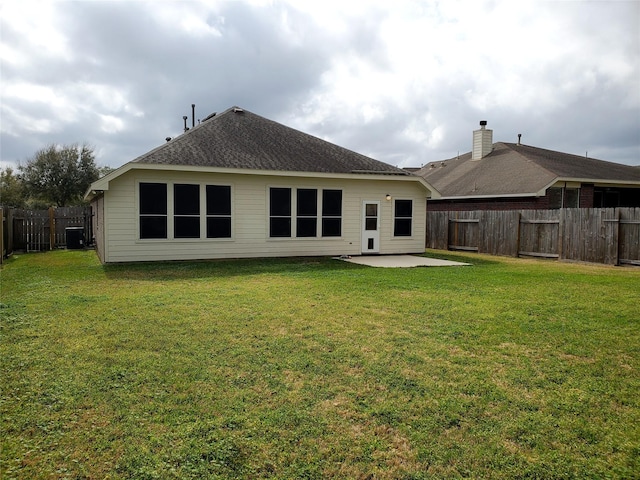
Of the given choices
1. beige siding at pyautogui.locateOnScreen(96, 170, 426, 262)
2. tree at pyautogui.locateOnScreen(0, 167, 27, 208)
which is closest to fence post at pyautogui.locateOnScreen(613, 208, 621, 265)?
beige siding at pyautogui.locateOnScreen(96, 170, 426, 262)

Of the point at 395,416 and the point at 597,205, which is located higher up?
the point at 597,205

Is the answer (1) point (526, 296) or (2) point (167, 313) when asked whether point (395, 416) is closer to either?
(2) point (167, 313)

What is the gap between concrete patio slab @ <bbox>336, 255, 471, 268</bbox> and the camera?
497 inches

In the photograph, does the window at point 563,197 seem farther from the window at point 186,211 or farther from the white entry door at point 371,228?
the window at point 186,211

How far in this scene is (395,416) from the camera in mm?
3207

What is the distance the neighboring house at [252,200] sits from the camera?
1262 cm

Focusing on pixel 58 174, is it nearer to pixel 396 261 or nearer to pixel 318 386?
pixel 396 261

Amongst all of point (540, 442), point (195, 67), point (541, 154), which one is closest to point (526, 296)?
point (540, 442)

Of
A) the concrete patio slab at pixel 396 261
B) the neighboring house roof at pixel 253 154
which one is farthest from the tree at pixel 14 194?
the concrete patio slab at pixel 396 261

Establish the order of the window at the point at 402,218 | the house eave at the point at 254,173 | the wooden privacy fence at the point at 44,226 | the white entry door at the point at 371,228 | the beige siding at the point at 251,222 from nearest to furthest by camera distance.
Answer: the house eave at the point at 254,173
the beige siding at the point at 251,222
the white entry door at the point at 371,228
the window at the point at 402,218
the wooden privacy fence at the point at 44,226

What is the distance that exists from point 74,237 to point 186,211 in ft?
26.9

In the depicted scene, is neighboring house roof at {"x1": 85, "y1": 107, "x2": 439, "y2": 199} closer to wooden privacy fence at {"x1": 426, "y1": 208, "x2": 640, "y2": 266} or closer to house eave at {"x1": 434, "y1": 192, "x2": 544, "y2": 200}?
wooden privacy fence at {"x1": 426, "y1": 208, "x2": 640, "y2": 266}

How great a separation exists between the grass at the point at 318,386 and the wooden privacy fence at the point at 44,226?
37.9 feet

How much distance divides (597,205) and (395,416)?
22.3 meters
